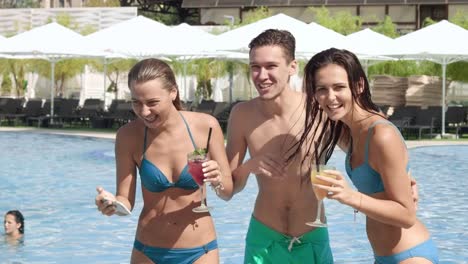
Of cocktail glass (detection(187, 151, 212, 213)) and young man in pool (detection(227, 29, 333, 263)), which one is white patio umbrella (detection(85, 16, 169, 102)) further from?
cocktail glass (detection(187, 151, 212, 213))

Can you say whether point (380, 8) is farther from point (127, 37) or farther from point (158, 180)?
point (158, 180)

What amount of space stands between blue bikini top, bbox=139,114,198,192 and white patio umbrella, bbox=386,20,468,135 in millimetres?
17136

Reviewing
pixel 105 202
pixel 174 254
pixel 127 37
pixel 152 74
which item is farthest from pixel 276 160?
pixel 127 37

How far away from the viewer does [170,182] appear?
149 inches

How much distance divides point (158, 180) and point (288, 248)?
65 centimetres

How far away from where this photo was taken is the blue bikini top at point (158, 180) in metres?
3.76

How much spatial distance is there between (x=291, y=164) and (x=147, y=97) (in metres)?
0.80

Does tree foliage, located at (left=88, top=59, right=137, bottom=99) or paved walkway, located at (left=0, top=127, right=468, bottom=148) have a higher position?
tree foliage, located at (left=88, top=59, right=137, bottom=99)

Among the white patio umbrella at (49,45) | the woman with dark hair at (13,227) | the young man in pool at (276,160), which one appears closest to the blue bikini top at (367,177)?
the young man in pool at (276,160)

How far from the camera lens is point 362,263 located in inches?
320

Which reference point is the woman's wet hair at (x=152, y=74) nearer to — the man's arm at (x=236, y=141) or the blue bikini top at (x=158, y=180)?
the blue bikini top at (x=158, y=180)

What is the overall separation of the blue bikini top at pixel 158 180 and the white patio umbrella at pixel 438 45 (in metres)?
17.1

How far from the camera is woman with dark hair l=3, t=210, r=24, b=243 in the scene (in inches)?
347

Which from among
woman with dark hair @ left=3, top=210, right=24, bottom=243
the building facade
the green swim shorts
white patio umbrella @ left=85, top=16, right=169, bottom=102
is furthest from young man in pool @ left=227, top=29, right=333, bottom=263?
the building facade
